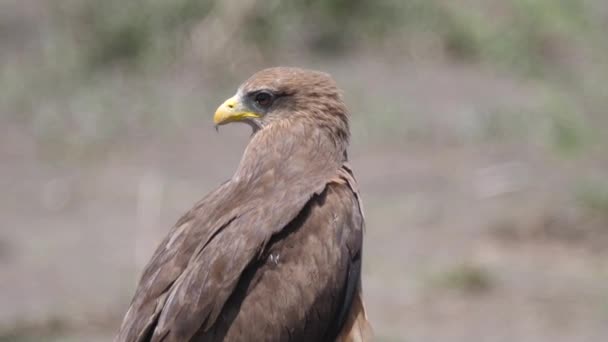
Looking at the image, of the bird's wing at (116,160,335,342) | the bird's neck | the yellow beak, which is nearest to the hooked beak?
the yellow beak

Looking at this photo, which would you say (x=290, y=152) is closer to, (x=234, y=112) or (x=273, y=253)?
(x=234, y=112)

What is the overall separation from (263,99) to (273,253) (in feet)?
2.65

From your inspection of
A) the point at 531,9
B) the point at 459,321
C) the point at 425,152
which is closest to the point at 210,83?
the point at 425,152

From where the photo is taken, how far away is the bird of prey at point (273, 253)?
19.2 feet

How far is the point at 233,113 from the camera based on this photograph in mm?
6516

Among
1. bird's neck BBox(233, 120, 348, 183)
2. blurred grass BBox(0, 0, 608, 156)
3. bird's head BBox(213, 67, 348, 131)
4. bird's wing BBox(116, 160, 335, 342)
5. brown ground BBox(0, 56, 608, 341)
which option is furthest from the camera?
blurred grass BBox(0, 0, 608, 156)

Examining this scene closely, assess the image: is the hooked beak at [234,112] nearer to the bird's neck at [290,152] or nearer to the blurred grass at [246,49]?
the bird's neck at [290,152]

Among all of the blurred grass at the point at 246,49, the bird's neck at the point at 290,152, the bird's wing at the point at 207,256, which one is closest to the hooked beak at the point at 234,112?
the bird's neck at the point at 290,152

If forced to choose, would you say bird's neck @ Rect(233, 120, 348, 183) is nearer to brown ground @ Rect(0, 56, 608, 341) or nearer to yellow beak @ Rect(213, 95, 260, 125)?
yellow beak @ Rect(213, 95, 260, 125)

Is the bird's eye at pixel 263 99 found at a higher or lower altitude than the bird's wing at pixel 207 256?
higher

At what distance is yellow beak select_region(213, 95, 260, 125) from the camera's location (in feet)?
21.4

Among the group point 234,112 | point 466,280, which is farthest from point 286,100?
point 466,280

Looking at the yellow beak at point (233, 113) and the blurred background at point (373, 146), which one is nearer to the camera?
the yellow beak at point (233, 113)

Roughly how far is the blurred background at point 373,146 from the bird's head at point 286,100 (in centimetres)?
333
